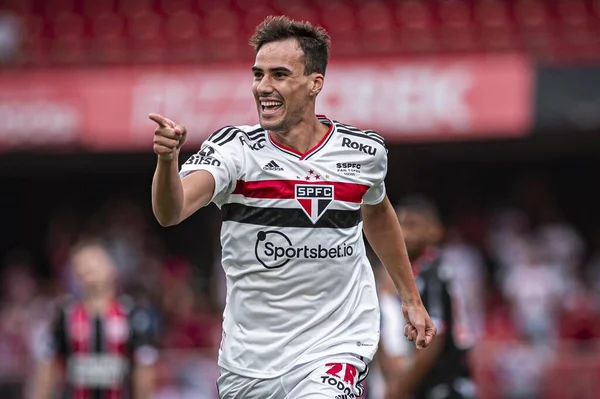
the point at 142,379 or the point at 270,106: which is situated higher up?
the point at 270,106

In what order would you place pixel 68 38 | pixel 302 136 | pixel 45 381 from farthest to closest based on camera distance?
1. pixel 68 38
2. pixel 45 381
3. pixel 302 136

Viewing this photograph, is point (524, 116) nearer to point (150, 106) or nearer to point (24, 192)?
point (150, 106)

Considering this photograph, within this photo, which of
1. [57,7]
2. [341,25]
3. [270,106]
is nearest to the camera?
[270,106]

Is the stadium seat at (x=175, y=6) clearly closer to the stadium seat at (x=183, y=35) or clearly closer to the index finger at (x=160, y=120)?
the stadium seat at (x=183, y=35)

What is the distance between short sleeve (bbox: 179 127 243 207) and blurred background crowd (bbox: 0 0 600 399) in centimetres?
684

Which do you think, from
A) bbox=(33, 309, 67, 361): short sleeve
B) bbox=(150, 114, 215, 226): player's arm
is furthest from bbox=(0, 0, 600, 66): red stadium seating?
bbox=(150, 114, 215, 226): player's arm

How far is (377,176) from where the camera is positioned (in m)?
5.28

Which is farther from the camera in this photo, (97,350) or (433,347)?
(97,350)

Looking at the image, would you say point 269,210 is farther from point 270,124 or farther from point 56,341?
→ point 56,341

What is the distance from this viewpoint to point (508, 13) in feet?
53.9

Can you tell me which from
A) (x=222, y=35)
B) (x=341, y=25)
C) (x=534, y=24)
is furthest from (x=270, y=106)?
(x=222, y=35)

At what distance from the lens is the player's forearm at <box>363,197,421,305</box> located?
553 cm

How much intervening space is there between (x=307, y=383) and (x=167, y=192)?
3.67 feet

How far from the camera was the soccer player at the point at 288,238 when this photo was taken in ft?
16.3
